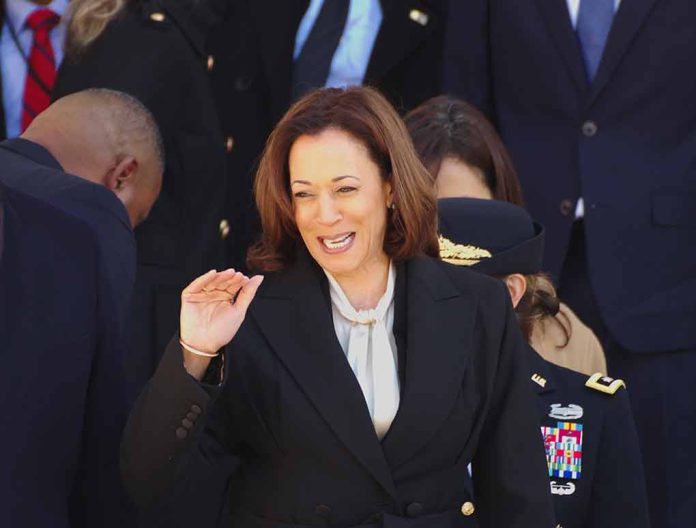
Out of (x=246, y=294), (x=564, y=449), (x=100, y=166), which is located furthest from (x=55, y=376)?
(x=564, y=449)

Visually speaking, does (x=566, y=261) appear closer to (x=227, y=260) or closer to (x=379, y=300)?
(x=227, y=260)

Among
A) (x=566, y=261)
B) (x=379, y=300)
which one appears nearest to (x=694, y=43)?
(x=566, y=261)

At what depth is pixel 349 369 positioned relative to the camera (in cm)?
346

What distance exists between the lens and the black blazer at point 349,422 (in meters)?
3.35

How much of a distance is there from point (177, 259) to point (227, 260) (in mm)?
261

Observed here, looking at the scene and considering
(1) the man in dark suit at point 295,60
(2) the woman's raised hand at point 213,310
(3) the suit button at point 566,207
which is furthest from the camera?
(1) the man in dark suit at point 295,60

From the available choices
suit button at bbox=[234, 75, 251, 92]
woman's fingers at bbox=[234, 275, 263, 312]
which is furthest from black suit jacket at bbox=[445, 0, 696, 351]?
woman's fingers at bbox=[234, 275, 263, 312]

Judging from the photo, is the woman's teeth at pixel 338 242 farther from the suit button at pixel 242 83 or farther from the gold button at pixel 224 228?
the suit button at pixel 242 83

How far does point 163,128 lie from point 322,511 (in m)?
2.44

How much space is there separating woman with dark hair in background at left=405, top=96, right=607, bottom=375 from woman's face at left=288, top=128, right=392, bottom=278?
1434 mm

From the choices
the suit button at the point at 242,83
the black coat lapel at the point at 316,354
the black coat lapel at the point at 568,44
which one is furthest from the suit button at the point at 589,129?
the black coat lapel at the point at 316,354

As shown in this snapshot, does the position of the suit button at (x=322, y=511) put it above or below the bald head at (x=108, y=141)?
below

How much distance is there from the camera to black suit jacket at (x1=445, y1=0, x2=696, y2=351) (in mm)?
5434

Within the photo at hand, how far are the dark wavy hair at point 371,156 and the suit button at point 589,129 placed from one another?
1997 mm
